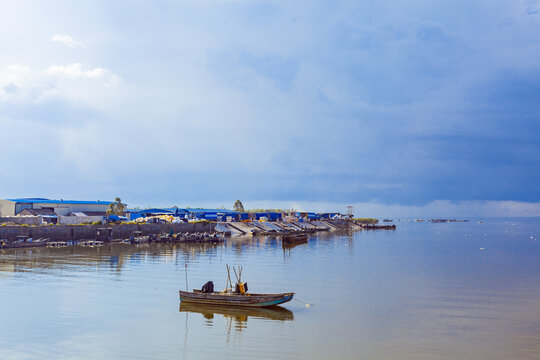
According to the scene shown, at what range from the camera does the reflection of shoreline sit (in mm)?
32312

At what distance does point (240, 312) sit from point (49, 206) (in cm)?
9161

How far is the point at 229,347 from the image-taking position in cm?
2552

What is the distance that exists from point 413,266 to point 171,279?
34383 mm

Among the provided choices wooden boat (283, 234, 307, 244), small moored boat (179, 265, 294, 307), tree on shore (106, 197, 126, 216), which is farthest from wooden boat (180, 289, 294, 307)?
tree on shore (106, 197, 126, 216)

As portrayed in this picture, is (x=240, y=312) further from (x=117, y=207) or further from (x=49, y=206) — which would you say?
(x=117, y=207)

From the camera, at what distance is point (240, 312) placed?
110ft

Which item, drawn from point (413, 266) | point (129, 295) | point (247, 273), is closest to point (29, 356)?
point (129, 295)

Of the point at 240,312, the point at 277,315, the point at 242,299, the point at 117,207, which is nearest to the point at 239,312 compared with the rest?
the point at 240,312

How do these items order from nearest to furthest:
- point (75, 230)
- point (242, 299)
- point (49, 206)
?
1. point (242, 299)
2. point (75, 230)
3. point (49, 206)

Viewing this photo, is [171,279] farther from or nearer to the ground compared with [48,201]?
nearer to the ground

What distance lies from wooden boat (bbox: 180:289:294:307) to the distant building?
86068 mm

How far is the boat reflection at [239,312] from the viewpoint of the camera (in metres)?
32.1

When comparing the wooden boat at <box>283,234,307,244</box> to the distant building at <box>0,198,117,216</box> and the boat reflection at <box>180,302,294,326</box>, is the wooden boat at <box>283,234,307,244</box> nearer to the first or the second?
the distant building at <box>0,198,117,216</box>

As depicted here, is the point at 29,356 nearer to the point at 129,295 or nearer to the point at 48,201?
the point at 129,295
